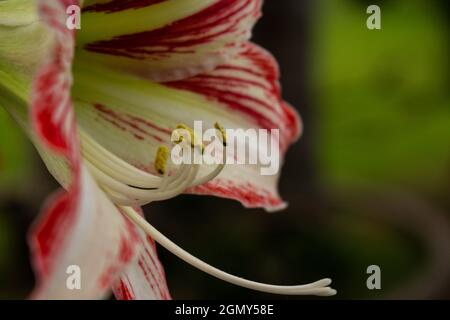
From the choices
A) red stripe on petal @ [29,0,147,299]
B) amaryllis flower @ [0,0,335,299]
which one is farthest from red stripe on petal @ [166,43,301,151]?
red stripe on petal @ [29,0,147,299]

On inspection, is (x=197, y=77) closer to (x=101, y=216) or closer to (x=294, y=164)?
(x=101, y=216)

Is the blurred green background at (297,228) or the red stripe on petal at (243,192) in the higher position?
the red stripe on petal at (243,192)

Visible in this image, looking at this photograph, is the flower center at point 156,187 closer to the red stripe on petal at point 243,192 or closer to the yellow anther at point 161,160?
the yellow anther at point 161,160

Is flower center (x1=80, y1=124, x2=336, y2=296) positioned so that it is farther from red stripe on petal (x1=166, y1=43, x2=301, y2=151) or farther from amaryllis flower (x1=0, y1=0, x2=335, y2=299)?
red stripe on petal (x1=166, y1=43, x2=301, y2=151)

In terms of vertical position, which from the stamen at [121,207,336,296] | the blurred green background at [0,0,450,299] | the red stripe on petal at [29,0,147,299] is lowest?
the blurred green background at [0,0,450,299]

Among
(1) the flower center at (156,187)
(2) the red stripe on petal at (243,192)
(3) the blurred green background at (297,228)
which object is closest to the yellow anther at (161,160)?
(1) the flower center at (156,187)

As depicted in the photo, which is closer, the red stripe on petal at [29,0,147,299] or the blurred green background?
the red stripe on petal at [29,0,147,299]

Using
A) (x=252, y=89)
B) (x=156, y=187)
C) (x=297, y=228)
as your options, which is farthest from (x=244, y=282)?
(x=297, y=228)
